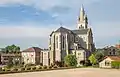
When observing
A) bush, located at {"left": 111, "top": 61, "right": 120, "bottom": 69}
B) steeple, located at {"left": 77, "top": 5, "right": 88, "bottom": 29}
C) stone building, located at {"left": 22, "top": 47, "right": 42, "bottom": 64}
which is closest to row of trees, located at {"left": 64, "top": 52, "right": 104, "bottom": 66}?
bush, located at {"left": 111, "top": 61, "right": 120, "bottom": 69}

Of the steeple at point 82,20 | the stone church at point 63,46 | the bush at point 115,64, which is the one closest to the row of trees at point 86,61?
the stone church at point 63,46

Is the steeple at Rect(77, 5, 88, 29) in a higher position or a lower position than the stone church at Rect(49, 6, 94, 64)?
higher

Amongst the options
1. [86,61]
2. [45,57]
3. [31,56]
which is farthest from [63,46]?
[31,56]

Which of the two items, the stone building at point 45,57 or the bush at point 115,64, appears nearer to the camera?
the bush at point 115,64

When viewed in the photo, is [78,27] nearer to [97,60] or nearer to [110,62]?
[97,60]

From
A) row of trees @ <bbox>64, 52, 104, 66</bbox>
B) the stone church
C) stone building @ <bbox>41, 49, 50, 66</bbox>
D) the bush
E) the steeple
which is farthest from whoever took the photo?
the steeple

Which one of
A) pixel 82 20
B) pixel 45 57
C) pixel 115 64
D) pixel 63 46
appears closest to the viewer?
pixel 115 64

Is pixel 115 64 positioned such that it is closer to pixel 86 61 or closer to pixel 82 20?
pixel 86 61

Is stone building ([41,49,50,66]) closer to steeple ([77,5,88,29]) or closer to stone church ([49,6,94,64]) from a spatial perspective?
stone church ([49,6,94,64])

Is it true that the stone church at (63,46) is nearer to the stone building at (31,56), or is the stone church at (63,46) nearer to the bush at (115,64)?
the stone building at (31,56)

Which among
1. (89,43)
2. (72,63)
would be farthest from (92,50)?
(72,63)

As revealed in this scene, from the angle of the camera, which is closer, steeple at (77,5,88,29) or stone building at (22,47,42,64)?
stone building at (22,47,42,64)

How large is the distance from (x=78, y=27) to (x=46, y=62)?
31.8 m

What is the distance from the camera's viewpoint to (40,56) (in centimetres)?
10212
